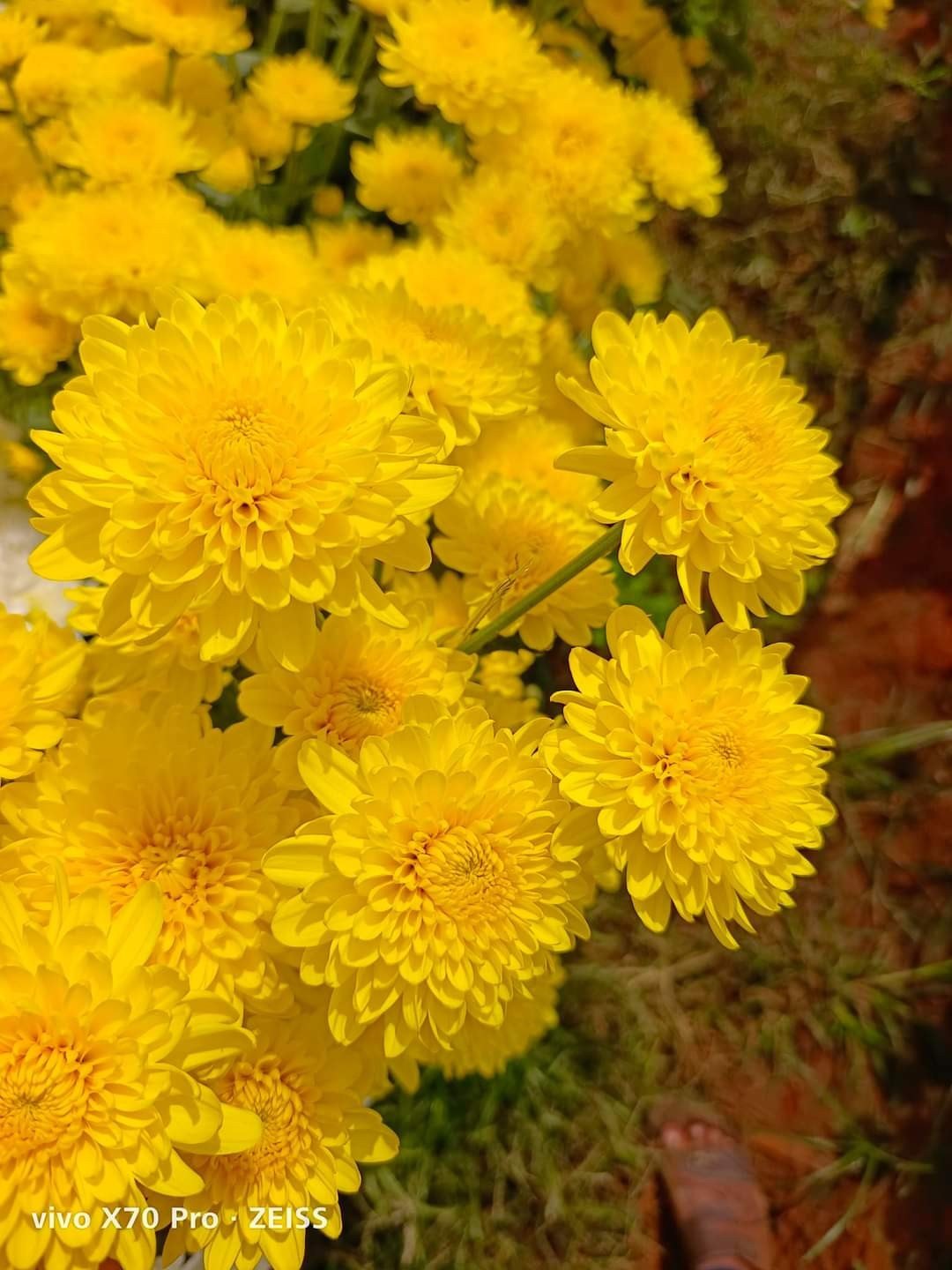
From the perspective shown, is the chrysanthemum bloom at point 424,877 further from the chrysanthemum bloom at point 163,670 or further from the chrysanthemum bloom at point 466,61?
the chrysanthemum bloom at point 466,61

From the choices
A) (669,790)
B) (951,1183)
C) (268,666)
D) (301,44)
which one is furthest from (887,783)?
(301,44)

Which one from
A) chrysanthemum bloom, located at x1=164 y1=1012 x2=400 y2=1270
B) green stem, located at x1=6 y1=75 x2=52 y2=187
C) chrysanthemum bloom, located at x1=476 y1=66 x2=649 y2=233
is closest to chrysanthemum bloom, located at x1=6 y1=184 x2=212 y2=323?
green stem, located at x1=6 y1=75 x2=52 y2=187

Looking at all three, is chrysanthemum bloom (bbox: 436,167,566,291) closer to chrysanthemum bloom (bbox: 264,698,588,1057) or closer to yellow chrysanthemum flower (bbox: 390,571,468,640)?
yellow chrysanthemum flower (bbox: 390,571,468,640)

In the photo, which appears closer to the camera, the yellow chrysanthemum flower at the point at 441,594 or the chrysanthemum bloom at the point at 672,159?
the yellow chrysanthemum flower at the point at 441,594

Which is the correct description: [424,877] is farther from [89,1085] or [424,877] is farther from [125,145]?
Result: [125,145]

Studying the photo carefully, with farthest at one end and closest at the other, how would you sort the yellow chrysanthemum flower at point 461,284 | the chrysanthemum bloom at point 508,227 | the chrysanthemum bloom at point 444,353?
the chrysanthemum bloom at point 508,227
the yellow chrysanthemum flower at point 461,284
the chrysanthemum bloom at point 444,353

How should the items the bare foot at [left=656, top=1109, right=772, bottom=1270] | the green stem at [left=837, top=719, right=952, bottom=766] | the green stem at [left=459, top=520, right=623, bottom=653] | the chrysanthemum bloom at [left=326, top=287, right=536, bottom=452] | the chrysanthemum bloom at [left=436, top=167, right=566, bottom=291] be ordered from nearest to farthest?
the green stem at [left=459, top=520, right=623, bottom=653] < the chrysanthemum bloom at [left=326, top=287, right=536, bottom=452] < the chrysanthemum bloom at [left=436, top=167, right=566, bottom=291] < the bare foot at [left=656, top=1109, right=772, bottom=1270] < the green stem at [left=837, top=719, right=952, bottom=766]

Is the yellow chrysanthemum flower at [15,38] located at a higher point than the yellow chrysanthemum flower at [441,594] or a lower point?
higher

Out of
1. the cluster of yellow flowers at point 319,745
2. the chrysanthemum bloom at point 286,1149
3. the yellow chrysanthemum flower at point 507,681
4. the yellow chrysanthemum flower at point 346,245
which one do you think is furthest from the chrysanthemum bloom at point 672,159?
the chrysanthemum bloom at point 286,1149
